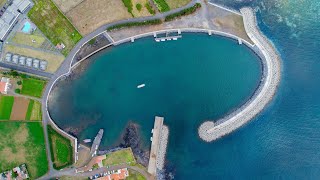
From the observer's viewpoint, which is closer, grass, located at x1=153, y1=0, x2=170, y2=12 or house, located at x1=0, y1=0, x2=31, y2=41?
house, located at x1=0, y1=0, x2=31, y2=41

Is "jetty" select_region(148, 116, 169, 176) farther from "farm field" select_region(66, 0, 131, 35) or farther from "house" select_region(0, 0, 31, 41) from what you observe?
"house" select_region(0, 0, 31, 41)

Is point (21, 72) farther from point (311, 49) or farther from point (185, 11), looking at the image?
point (311, 49)

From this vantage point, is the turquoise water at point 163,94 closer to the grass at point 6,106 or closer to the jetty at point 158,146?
the jetty at point 158,146

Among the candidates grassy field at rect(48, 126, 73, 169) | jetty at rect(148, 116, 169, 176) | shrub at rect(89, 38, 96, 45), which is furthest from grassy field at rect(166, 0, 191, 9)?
grassy field at rect(48, 126, 73, 169)

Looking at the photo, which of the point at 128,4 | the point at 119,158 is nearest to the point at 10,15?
the point at 128,4

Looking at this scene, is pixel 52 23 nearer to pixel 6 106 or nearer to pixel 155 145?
pixel 6 106

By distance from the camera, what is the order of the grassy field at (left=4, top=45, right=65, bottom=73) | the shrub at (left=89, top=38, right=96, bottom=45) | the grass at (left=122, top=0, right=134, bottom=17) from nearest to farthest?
1. the grassy field at (left=4, top=45, right=65, bottom=73)
2. the grass at (left=122, top=0, right=134, bottom=17)
3. the shrub at (left=89, top=38, right=96, bottom=45)

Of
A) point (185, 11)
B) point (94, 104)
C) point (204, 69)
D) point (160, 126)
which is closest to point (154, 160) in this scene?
point (160, 126)

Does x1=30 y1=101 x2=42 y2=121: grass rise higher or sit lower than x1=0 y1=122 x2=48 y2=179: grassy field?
higher

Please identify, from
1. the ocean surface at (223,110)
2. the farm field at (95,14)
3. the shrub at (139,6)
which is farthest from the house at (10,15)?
the shrub at (139,6)
